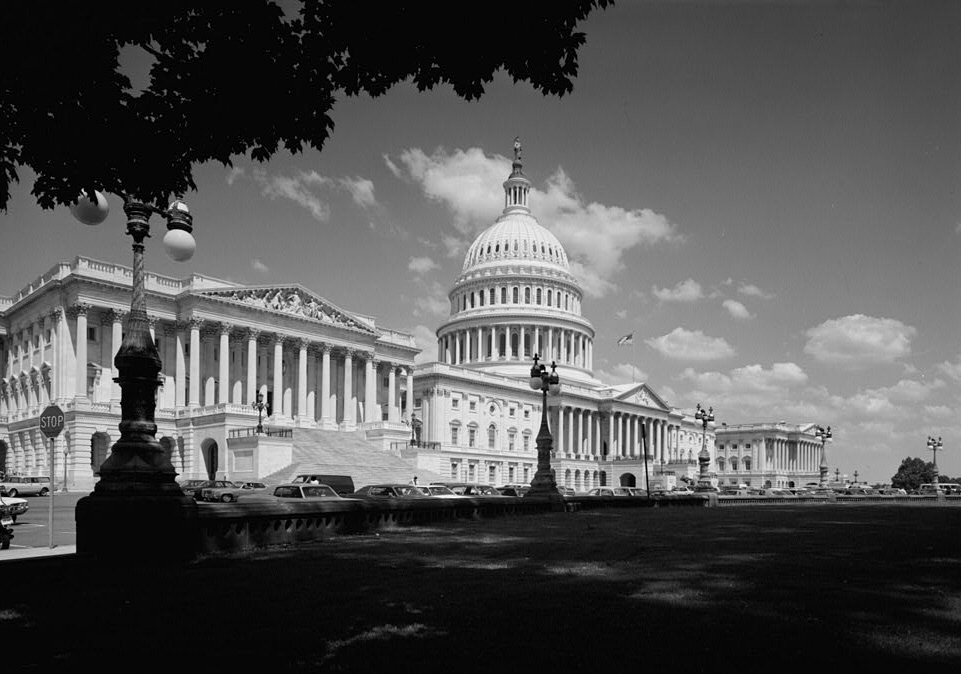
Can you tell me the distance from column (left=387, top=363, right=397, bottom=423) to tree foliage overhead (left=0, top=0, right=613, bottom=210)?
90888mm

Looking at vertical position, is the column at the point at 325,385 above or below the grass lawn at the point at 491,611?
above

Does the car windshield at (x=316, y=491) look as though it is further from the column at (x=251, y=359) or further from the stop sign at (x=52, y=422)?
the column at (x=251, y=359)

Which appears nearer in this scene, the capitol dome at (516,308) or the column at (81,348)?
the column at (81,348)

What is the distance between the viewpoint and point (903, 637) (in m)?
8.11

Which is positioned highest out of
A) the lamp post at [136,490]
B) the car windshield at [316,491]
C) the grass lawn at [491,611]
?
the lamp post at [136,490]

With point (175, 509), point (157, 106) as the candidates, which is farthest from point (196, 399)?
point (157, 106)

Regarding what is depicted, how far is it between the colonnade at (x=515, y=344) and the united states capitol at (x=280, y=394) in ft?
1.82

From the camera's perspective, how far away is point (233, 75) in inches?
377

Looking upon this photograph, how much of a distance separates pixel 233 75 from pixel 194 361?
7538 centimetres

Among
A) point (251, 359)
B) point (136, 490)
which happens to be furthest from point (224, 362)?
point (136, 490)

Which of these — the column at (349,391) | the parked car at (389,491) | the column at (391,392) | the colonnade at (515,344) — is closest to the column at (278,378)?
the column at (349,391)

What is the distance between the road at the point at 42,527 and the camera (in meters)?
22.6

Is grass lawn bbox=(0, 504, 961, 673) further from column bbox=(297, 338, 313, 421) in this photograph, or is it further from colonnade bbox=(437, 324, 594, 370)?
colonnade bbox=(437, 324, 594, 370)

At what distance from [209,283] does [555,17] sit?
77.9 meters
